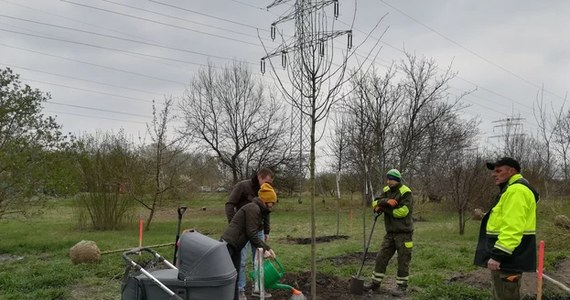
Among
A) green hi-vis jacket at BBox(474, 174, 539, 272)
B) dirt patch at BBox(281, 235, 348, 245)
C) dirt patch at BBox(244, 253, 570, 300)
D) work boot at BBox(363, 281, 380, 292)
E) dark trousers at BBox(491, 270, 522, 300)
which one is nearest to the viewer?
green hi-vis jacket at BBox(474, 174, 539, 272)

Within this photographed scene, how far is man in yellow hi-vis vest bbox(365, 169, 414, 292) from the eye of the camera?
7070 mm

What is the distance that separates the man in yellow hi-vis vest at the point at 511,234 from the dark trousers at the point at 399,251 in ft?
7.37

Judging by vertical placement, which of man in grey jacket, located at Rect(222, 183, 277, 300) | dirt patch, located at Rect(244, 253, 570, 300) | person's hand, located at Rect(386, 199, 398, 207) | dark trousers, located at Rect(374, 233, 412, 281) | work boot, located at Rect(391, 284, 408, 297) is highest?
person's hand, located at Rect(386, 199, 398, 207)

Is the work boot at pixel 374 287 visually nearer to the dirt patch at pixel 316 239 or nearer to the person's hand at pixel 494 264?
the person's hand at pixel 494 264

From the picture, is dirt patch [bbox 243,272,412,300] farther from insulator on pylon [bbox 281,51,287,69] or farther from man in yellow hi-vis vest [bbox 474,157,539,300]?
insulator on pylon [bbox 281,51,287,69]

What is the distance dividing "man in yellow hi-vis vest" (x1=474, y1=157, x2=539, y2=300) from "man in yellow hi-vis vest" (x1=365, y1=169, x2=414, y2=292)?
2.26 metres

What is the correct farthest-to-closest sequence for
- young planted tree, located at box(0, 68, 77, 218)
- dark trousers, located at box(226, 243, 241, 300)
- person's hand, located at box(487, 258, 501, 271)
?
young planted tree, located at box(0, 68, 77, 218)
dark trousers, located at box(226, 243, 241, 300)
person's hand, located at box(487, 258, 501, 271)

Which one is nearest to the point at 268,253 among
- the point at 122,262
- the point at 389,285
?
the point at 389,285

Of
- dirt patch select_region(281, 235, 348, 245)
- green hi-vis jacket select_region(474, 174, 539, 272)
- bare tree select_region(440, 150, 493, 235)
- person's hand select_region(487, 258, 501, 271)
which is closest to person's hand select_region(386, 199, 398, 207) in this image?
green hi-vis jacket select_region(474, 174, 539, 272)

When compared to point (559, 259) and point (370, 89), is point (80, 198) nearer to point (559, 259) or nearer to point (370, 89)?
point (370, 89)

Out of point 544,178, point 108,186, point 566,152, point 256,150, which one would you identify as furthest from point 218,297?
point 256,150

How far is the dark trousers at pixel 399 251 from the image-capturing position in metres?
7.05

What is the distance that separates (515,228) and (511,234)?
0.22 ft

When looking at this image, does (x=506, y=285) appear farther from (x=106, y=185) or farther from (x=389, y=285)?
(x=106, y=185)
